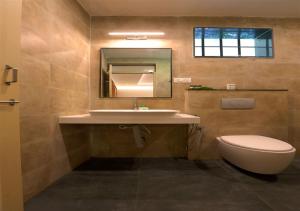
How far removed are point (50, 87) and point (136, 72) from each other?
113 centimetres

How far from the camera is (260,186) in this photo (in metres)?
1.75

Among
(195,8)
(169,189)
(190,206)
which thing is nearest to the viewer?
(190,206)

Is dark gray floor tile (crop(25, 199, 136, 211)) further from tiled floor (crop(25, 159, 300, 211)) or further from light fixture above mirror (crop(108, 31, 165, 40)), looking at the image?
light fixture above mirror (crop(108, 31, 165, 40))

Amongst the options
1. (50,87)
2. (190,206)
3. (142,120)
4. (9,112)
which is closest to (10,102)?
(9,112)

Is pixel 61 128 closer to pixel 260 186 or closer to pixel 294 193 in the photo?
pixel 260 186

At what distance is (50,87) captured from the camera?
1.78 m

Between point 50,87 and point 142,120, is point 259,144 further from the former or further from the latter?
point 50,87

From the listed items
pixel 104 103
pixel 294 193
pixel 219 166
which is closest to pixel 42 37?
pixel 104 103

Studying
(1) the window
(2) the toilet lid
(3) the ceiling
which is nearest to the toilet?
(2) the toilet lid

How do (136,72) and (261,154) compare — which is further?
(136,72)

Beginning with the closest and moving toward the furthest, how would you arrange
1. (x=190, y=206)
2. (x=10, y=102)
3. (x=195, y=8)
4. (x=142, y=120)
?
(x=10, y=102) → (x=190, y=206) → (x=142, y=120) → (x=195, y=8)

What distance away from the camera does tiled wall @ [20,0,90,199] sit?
58.4 inches

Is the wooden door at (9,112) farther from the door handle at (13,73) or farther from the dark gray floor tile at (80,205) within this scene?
the dark gray floor tile at (80,205)

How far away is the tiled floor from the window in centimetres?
152
